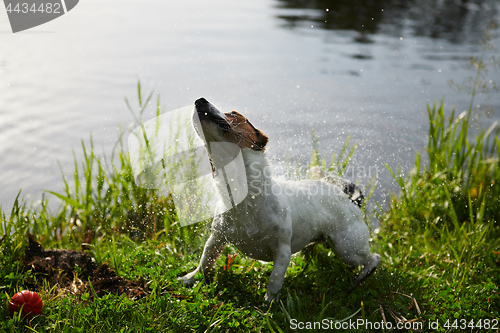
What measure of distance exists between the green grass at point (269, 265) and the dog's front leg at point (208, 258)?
0.11 meters

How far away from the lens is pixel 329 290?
4121 millimetres

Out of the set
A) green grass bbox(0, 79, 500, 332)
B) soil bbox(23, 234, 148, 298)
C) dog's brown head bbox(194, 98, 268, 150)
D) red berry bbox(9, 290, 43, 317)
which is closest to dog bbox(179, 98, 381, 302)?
dog's brown head bbox(194, 98, 268, 150)

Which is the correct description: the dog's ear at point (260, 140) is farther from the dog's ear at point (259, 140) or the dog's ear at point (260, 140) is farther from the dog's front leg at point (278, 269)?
the dog's front leg at point (278, 269)

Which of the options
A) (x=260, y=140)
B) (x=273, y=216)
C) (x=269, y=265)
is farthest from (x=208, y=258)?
(x=260, y=140)

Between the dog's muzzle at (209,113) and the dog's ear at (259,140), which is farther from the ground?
the dog's muzzle at (209,113)

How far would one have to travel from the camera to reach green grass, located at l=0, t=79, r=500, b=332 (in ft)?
11.6

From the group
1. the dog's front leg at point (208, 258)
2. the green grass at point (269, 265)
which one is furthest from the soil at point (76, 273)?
the dog's front leg at point (208, 258)

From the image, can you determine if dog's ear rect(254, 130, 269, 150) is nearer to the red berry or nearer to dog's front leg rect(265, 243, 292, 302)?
dog's front leg rect(265, 243, 292, 302)

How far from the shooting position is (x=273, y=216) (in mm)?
3656

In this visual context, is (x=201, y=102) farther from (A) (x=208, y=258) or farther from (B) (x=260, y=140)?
(A) (x=208, y=258)

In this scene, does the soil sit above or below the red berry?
below

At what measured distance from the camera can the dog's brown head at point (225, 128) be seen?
3145mm

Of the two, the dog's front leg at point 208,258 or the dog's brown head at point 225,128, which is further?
the dog's front leg at point 208,258

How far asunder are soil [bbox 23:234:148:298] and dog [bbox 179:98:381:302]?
46 cm
